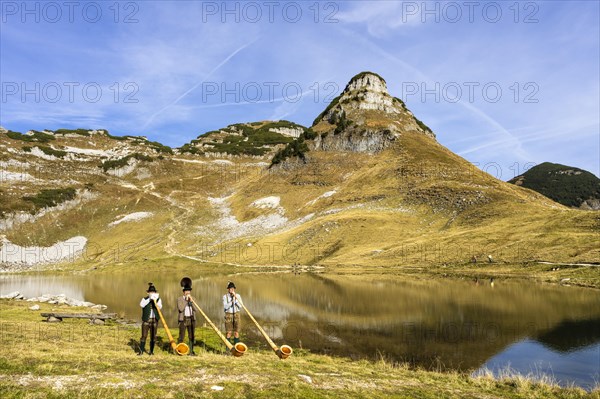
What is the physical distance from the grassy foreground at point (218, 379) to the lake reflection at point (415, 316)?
4959 mm

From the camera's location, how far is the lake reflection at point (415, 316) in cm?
2388

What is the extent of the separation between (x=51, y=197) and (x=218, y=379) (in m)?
176

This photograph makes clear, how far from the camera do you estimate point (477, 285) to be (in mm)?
46906

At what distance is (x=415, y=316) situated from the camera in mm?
32938

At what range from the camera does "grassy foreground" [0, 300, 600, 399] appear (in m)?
12.1

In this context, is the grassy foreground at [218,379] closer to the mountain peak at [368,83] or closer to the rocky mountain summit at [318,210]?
the rocky mountain summit at [318,210]

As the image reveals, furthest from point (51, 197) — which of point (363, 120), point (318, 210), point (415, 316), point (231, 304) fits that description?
point (231, 304)

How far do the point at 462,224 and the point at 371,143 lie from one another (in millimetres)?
74659

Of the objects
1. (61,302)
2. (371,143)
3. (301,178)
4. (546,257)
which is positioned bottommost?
(61,302)

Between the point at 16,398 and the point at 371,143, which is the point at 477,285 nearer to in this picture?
the point at 16,398

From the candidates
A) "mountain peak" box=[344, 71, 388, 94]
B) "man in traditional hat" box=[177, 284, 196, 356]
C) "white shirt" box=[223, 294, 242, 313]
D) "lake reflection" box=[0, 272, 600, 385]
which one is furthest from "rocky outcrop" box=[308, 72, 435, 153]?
"man in traditional hat" box=[177, 284, 196, 356]

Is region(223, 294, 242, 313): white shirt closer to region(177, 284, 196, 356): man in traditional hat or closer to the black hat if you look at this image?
region(177, 284, 196, 356): man in traditional hat

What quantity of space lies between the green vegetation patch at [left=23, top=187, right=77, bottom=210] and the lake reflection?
119 metres

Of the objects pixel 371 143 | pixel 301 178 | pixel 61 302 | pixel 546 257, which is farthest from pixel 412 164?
pixel 61 302
